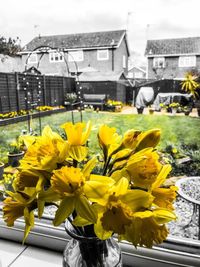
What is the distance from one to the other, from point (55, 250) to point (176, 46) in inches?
30.4

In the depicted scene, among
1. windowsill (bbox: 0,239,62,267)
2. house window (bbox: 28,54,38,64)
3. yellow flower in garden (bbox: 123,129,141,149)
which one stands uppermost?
house window (bbox: 28,54,38,64)

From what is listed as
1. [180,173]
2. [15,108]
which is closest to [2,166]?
[15,108]

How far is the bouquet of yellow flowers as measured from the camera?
1.27 feet

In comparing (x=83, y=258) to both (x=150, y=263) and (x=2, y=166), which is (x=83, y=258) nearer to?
(x=150, y=263)

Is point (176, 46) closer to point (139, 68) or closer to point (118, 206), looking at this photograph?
point (139, 68)

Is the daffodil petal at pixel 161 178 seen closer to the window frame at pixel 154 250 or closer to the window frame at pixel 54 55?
the window frame at pixel 154 250

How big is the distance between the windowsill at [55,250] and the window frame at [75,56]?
1.96 ft

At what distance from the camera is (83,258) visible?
489 millimetres

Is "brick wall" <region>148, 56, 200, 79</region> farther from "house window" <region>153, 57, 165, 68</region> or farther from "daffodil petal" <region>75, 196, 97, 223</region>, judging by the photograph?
"daffodil petal" <region>75, 196, 97, 223</region>

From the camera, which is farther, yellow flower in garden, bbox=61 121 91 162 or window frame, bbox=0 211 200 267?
window frame, bbox=0 211 200 267

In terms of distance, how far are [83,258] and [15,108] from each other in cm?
83

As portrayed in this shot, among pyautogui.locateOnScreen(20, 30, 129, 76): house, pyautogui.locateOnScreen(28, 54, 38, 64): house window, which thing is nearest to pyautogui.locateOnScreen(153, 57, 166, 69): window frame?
pyautogui.locateOnScreen(20, 30, 129, 76): house

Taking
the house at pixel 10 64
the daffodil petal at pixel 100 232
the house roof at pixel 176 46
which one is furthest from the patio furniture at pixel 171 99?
the daffodil petal at pixel 100 232

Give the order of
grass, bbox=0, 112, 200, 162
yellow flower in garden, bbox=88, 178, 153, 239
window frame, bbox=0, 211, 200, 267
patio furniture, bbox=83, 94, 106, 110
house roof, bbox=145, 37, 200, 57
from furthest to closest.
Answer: patio furniture, bbox=83, 94, 106, 110
grass, bbox=0, 112, 200, 162
house roof, bbox=145, 37, 200, 57
window frame, bbox=0, 211, 200, 267
yellow flower in garden, bbox=88, 178, 153, 239
